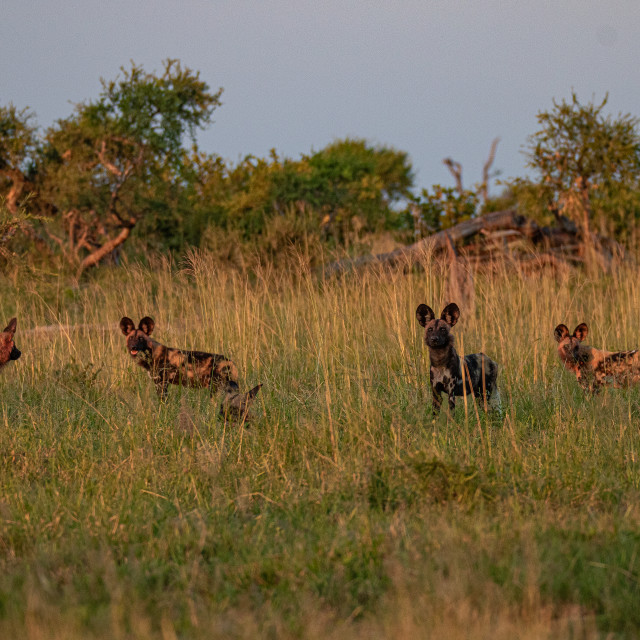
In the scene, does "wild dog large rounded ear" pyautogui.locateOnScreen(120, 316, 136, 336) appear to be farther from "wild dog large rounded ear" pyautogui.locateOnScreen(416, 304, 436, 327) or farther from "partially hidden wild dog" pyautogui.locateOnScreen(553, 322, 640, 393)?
"partially hidden wild dog" pyautogui.locateOnScreen(553, 322, 640, 393)

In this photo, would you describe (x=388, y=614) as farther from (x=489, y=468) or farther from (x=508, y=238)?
(x=508, y=238)

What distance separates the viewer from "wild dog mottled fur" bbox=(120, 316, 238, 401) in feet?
21.4

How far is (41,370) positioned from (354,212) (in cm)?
1323

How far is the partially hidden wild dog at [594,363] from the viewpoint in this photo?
6.50 metres

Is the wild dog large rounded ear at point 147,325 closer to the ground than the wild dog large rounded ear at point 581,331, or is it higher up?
higher up

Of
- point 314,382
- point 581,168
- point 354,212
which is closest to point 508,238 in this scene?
point 581,168

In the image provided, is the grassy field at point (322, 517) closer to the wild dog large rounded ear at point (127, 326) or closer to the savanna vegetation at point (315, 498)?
the savanna vegetation at point (315, 498)

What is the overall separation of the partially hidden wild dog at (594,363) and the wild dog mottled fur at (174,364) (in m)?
3.13

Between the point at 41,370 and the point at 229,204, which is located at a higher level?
the point at 229,204

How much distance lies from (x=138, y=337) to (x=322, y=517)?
11.7ft

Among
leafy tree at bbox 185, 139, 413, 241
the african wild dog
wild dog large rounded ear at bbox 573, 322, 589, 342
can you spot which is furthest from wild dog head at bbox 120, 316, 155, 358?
leafy tree at bbox 185, 139, 413, 241

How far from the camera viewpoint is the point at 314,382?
6.78 m

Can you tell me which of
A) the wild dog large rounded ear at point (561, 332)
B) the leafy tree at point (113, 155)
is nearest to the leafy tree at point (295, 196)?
the leafy tree at point (113, 155)

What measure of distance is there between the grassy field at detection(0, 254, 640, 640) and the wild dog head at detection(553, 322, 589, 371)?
0.47 meters
